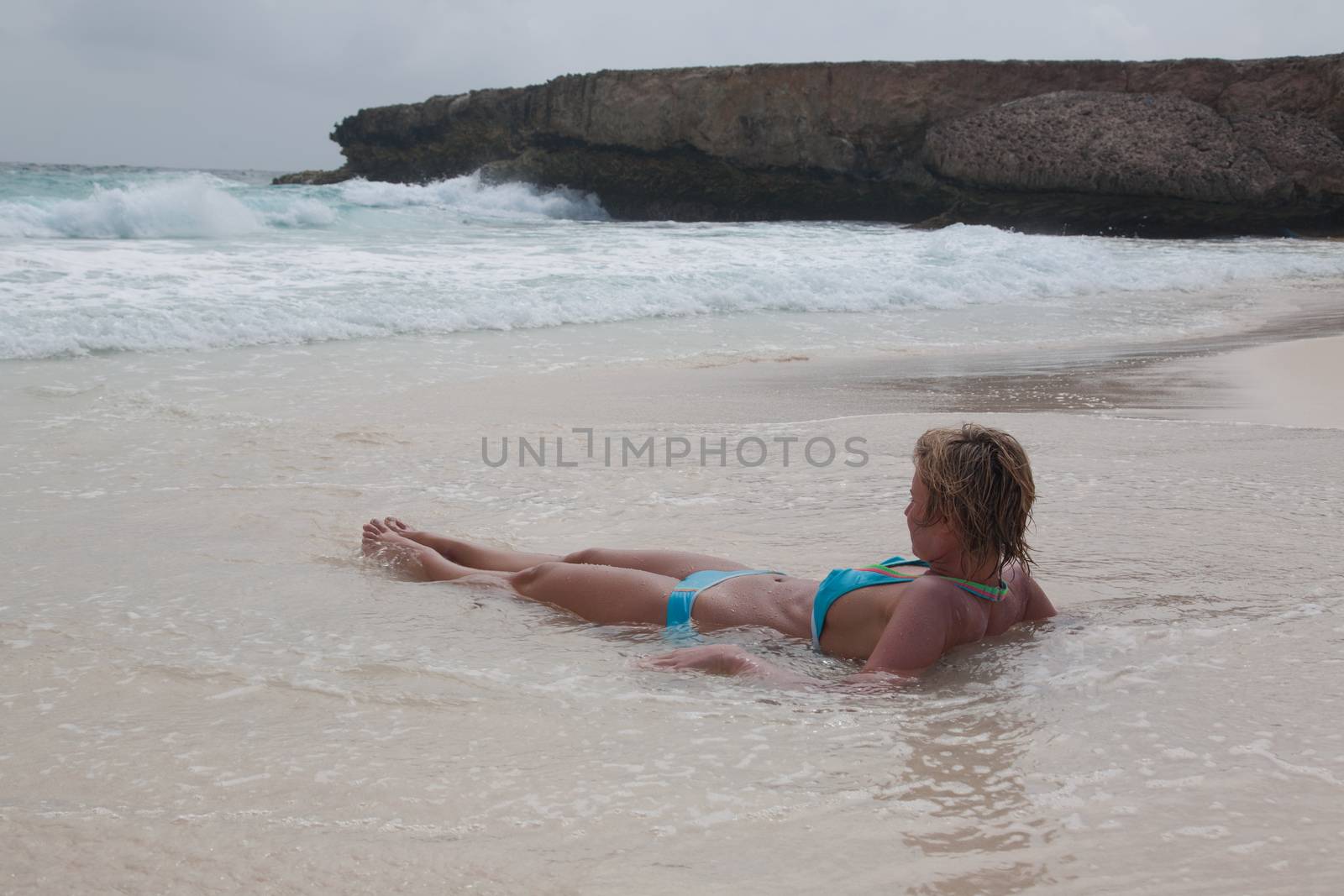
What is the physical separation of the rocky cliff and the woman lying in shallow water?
2609cm

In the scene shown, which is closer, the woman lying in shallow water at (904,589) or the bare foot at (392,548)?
the woman lying in shallow water at (904,589)

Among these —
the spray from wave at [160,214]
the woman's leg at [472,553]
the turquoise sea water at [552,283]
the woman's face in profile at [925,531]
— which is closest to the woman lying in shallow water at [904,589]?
the woman's face in profile at [925,531]

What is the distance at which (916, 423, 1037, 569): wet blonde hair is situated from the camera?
2539 mm

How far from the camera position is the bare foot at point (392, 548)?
10.7ft

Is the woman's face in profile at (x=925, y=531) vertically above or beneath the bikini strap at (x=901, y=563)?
above

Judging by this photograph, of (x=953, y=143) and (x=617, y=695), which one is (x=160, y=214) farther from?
(x=953, y=143)

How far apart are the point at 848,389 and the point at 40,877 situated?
5.12m

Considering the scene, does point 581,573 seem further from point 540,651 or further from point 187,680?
point 187,680

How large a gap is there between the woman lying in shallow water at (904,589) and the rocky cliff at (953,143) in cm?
2609

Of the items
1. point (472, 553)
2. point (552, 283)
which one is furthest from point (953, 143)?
point (472, 553)

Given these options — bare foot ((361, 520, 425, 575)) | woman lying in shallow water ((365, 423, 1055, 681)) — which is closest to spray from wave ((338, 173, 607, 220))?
bare foot ((361, 520, 425, 575))

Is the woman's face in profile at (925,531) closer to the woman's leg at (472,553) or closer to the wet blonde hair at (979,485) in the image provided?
the wet blonde hair at (979,485)

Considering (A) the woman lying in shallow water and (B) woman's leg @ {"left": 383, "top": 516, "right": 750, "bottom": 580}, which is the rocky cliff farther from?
(A) the woman lying in shallow water

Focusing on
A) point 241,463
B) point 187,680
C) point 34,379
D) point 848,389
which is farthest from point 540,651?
point 34,379
